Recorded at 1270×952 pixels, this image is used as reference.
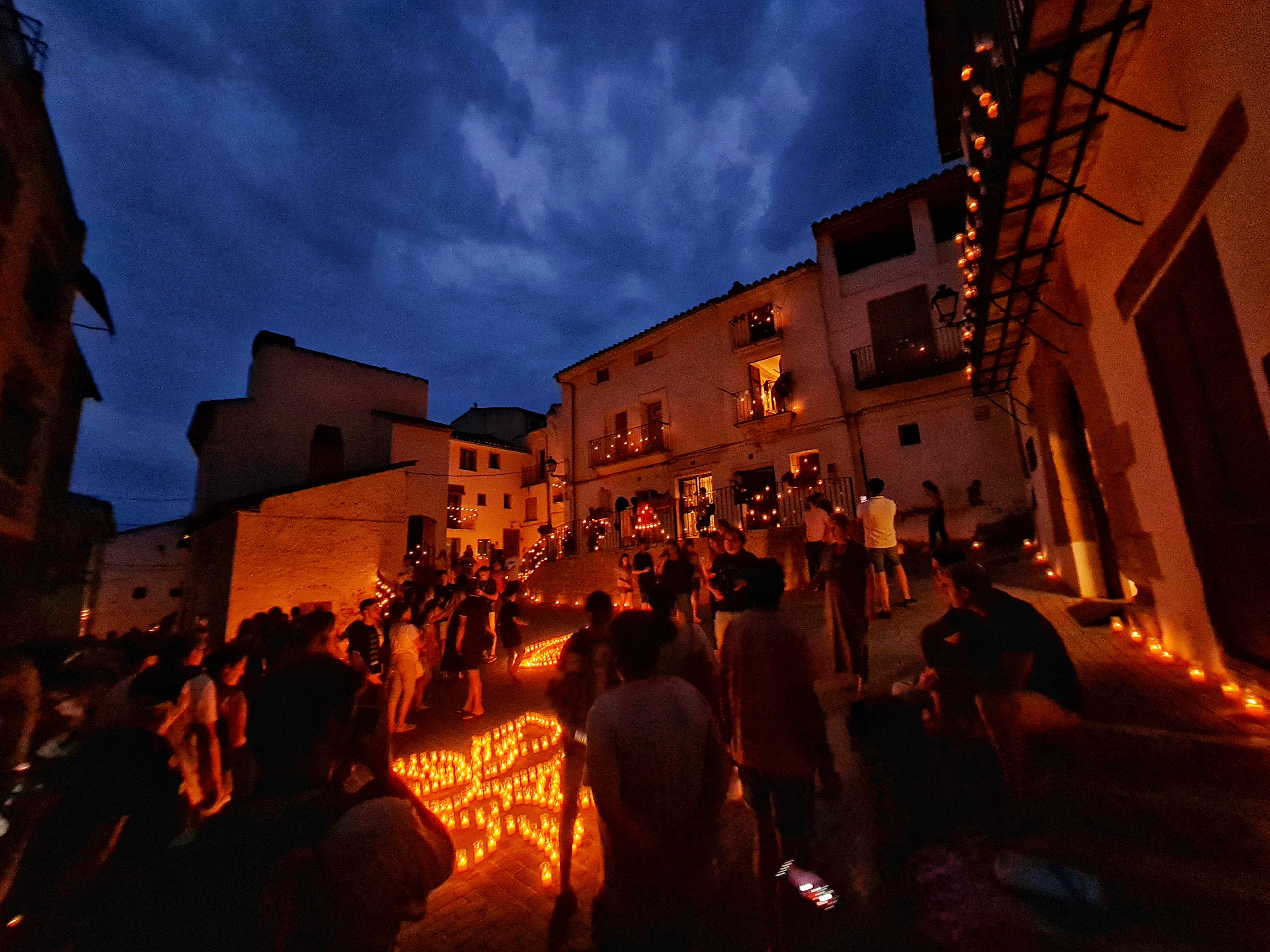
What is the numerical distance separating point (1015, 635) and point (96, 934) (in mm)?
4763

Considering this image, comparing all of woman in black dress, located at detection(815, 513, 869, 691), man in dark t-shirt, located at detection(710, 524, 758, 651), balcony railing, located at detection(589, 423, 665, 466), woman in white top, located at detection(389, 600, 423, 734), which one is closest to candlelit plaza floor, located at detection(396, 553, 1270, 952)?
man in dark t-shirt, located at detection(710, 524, 758, 651)

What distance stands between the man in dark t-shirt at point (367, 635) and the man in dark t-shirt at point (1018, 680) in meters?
6.91

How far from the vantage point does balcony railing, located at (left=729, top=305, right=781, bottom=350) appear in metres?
18.0

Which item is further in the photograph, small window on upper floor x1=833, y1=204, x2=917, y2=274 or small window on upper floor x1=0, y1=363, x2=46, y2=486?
small window on upper floor x1=833, y1=204, x2=917, y2=274

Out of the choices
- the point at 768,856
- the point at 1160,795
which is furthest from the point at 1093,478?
the point at 768,856

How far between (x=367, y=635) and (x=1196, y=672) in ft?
30.3

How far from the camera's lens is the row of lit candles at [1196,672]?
155 inches

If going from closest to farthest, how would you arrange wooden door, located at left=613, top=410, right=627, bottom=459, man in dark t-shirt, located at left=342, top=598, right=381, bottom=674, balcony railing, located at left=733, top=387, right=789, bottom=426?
1. man in dark t-shirt, located at left=342, top=598, right=381, bottom=674
2. balcony railing, located at left=733, top=387, right=789, bottom=426
3. wooden door, located at left=613, top=410, right=627, bottom=459

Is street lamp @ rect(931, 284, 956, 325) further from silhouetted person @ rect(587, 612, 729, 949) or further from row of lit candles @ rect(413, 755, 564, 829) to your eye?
silhouetted person @ rect(587, 612, 729, 949)

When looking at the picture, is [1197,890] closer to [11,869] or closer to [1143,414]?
[1143,414]

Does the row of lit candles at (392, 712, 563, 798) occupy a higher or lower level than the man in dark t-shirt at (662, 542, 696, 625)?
lower

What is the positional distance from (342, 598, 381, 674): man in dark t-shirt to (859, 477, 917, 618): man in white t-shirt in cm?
710

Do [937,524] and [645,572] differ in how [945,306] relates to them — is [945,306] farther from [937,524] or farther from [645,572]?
[645,572]

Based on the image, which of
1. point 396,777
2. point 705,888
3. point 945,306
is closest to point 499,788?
point 396,777
